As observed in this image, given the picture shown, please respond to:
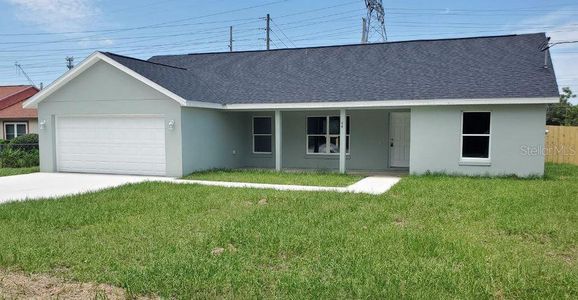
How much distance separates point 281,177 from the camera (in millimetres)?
14258

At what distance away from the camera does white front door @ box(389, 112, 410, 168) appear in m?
16.6

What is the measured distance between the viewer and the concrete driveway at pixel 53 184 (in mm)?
11156

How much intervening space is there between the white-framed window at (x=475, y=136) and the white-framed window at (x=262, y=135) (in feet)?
24.2

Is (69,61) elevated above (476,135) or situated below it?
above

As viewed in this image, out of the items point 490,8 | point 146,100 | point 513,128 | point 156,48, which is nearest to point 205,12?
point 156,48

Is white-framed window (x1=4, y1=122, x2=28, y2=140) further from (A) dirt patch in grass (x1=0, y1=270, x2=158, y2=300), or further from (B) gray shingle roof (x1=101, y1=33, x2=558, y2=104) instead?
(A) dirt patch in grass (x1=0, y1=270, x2=158, y2=300)

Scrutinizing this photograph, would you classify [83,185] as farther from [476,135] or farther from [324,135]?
[476,135]

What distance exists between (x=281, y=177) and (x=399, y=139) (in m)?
5.07

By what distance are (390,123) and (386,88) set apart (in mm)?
1808

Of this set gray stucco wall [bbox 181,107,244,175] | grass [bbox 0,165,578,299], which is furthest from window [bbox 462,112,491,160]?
gray stucco wall [bbox 181,107,244,175]

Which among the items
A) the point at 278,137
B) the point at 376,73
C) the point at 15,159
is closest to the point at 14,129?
the point at 15,159

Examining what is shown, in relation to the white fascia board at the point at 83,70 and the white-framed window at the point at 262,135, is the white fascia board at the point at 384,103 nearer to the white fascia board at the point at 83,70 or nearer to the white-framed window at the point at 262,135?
the white-framed window at the point at 262,135

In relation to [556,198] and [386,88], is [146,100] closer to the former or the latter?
[386,88]

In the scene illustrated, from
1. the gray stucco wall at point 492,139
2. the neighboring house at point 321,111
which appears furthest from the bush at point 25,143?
the gray stucco wall at point 492,139
